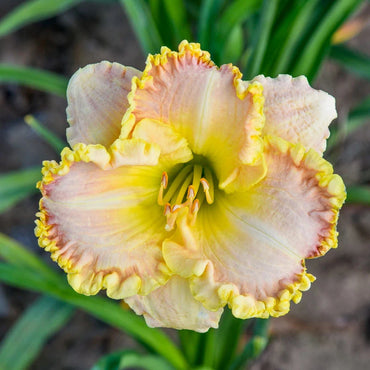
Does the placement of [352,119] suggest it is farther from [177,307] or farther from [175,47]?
[177,307]

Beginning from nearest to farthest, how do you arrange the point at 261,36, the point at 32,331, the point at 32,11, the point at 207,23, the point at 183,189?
the point at 183,189, the point at 261,36, the point at 207,23, the point at 32,331, the point at 32,11

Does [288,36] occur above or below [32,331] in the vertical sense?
above

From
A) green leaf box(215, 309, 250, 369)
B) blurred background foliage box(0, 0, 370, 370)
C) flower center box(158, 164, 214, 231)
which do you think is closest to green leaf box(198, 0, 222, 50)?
blurred background foliage box(0, 0, 370, 370)

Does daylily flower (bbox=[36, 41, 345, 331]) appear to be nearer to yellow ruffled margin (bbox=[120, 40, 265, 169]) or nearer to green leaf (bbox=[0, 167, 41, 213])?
yellow ruffled margin (bbox=[120, 40, 265, 169])

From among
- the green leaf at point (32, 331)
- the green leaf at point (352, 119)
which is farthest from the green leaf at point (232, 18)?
the green leaf at point (32, 331)

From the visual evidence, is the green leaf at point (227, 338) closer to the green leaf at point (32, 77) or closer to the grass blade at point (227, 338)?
the grass blade at point (227, 338)

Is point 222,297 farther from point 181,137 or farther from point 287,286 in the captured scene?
point 181,137

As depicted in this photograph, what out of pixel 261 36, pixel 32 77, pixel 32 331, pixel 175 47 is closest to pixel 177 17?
pixel 175 47
